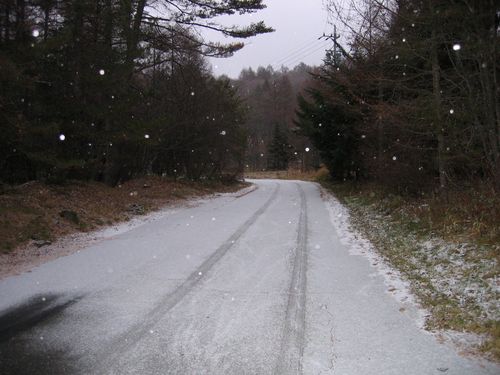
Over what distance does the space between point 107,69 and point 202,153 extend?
44.4 ft

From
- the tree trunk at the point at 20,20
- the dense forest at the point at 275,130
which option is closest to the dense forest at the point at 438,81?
the tree trunk at the point at 20,20

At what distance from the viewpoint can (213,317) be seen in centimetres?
566

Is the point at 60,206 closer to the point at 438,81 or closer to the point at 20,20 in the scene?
the point at 20,20

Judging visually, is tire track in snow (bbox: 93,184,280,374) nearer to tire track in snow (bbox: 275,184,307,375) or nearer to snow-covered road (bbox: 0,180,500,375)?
snow-covered road (bbox: 0,180,500,375)

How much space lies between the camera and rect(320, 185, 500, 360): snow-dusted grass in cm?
531

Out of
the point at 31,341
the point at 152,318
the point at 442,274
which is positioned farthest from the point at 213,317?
the point at 442,274

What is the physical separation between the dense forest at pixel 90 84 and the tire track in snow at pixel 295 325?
880cm

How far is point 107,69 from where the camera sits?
1695 cm

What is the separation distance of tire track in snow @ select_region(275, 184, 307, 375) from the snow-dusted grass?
4.78 feet

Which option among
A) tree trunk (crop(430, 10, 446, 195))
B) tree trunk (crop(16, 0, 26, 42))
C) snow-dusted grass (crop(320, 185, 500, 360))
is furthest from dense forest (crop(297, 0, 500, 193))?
tree trunk (crop(16, 0, 26, 42))

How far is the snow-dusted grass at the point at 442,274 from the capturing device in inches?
209

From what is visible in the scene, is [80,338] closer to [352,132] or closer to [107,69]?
[107,69]

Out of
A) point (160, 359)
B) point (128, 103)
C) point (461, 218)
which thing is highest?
point (128, 103)

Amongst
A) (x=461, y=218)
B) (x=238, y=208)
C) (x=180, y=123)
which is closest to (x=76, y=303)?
(x=461, y=218)
